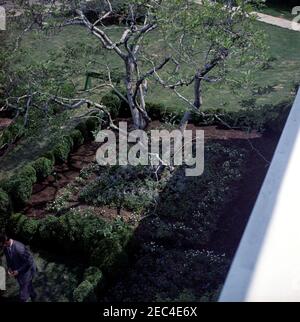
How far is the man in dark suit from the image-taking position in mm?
8141

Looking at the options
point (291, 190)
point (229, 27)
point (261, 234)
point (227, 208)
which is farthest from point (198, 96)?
point (261, 234)

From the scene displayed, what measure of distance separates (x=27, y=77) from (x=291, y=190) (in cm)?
608

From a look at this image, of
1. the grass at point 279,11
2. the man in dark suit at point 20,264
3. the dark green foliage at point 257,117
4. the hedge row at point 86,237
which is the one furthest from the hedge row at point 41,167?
the grass at point 279,11

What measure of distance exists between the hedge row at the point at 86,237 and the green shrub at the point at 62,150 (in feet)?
6.85

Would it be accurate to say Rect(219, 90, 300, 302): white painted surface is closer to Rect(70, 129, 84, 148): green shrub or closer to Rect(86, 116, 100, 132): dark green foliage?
Rect(70, 129, 84, 148): green shrub

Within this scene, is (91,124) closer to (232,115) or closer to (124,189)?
(124,189)

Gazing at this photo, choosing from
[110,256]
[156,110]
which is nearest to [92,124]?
[156,110]

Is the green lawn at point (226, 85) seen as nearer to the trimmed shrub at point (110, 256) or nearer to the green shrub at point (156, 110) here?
the green shrub at point (156, 110)

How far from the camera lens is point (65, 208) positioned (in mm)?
10609

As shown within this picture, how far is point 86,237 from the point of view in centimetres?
950

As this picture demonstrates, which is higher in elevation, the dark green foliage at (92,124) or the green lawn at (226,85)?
the green lawn at (226,85)

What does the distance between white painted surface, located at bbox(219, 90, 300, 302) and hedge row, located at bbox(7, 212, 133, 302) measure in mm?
3479

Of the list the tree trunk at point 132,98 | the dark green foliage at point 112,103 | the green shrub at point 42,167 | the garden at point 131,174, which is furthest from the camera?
the dark green foliage at point 112,103

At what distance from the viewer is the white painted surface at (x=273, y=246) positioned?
5395mm
